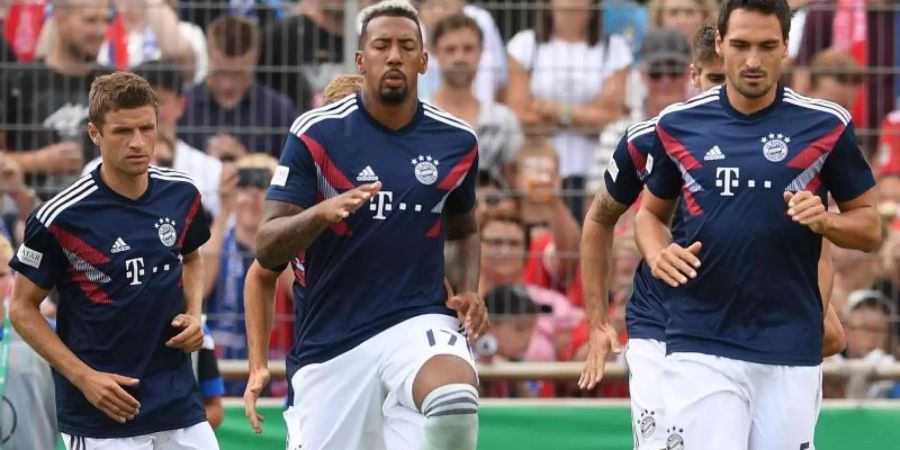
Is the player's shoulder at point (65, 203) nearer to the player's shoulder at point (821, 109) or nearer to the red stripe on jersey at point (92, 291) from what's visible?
the red stripe on jersey at point (92, 291)

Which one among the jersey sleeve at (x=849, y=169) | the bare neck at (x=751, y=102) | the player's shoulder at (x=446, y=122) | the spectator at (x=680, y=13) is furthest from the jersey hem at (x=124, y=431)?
the spectator at (x=680, y=13)

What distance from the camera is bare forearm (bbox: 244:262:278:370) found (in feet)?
26.2

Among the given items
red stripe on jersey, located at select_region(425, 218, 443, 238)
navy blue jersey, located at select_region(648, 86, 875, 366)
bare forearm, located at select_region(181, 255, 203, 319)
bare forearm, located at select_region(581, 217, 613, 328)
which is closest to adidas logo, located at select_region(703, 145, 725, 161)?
navy blue jersey, located at select_region(648, 86, 875, 366)

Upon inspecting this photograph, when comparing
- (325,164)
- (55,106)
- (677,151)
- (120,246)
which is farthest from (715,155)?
(55,106)

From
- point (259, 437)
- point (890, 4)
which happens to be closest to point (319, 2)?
point (259, 437)

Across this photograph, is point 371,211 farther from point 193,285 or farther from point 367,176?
point 193,285

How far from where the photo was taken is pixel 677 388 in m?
7.16

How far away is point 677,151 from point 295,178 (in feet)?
5.00

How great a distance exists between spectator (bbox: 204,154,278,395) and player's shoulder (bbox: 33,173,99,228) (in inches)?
103

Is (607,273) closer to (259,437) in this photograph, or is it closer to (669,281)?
(669,281)

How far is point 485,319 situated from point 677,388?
84cm

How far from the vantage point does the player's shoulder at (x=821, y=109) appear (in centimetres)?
709

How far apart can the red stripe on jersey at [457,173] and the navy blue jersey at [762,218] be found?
0.92m

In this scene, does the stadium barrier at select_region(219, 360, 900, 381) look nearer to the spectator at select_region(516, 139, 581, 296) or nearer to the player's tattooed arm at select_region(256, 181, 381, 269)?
the spectator at select_region(516, 139, 581, 296)
